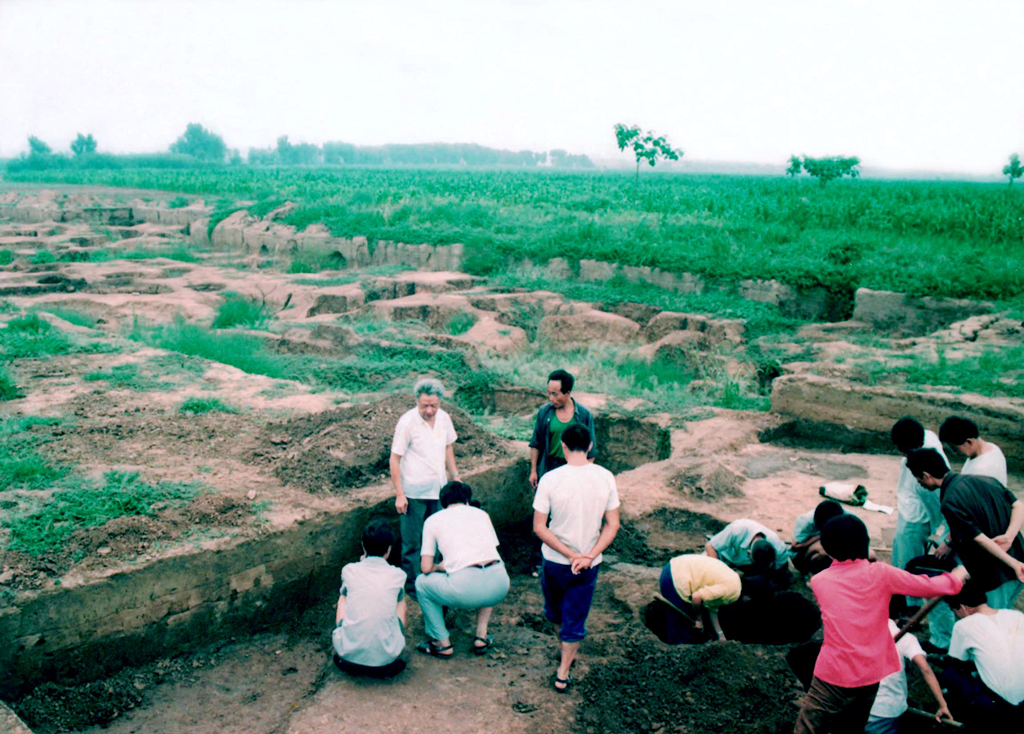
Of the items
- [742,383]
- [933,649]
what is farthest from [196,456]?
[742,383]

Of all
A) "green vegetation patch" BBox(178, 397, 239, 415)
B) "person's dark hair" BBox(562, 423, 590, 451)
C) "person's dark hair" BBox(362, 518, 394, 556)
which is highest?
"person's dark hair" BBox(562, 423, 590, 451)

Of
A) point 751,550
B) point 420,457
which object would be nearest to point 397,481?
point 420,457

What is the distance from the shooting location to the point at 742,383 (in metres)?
9.35

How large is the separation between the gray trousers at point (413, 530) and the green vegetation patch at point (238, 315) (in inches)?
313

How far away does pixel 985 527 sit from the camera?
3.22m

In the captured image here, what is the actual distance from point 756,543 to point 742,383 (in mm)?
5435

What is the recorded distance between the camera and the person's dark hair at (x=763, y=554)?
13.7 feet

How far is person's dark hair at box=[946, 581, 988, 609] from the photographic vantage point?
3060mm

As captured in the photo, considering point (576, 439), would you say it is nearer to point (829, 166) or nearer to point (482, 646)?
point (482, 646)

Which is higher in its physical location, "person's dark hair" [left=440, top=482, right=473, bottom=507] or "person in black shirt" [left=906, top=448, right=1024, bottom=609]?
"person in black shirt" [left=906, top=448, right=1024, bottom=609]

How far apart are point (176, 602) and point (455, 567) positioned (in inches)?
62.3

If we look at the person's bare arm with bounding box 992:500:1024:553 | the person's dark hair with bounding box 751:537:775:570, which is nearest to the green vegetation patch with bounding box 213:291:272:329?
the person's dark hair with bounding box 751:537:775:570

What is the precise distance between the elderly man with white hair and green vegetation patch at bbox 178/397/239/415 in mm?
2539

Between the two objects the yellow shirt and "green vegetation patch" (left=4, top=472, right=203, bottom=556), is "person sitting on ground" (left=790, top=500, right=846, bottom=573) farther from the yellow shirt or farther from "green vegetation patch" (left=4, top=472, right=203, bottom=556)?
"green vegetation patch" (left=4, top=472, right=203, bottom=556)
